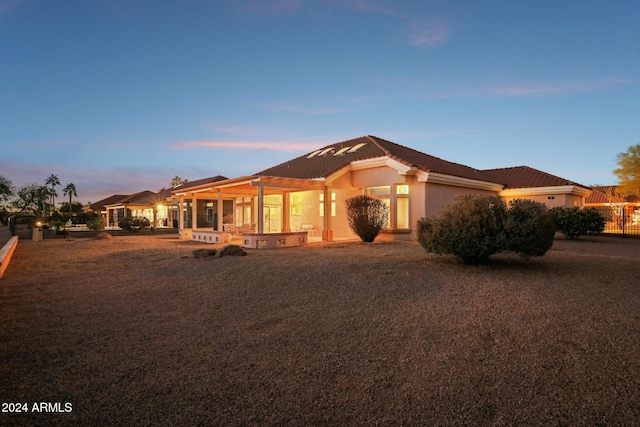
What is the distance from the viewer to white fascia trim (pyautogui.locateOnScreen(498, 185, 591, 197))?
2117 centimetres

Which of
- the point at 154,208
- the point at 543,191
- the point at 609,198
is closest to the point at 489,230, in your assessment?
the point at 543,191

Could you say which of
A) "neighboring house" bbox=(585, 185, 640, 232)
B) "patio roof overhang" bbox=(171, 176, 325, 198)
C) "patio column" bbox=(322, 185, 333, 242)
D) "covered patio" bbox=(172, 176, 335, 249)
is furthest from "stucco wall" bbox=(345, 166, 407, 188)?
"neighboring house" bbox=(585, 185, 640, 232)

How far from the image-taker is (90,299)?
7.12m

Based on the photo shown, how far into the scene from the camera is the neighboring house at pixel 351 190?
16375 millimetres

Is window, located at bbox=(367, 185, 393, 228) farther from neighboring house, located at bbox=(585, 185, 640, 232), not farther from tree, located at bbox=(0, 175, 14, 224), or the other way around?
tree, located at bbox=(0, 175, 14, 224)

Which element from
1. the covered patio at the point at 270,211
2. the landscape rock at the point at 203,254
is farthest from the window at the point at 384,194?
the landscape rock at the point at 203,254

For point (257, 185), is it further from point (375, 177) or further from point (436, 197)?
point (436, 197)

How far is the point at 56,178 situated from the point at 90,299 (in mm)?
81928

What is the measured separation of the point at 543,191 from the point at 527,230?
16.1 meters

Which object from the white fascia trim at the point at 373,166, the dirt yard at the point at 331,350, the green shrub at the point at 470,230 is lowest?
the dirt yard at the point at 331,350

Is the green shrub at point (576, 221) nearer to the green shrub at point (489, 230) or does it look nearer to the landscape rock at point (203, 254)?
the green shrub at point (489, 230)

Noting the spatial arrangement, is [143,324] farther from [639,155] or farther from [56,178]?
[56,178]

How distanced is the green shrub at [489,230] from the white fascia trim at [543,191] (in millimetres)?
14551

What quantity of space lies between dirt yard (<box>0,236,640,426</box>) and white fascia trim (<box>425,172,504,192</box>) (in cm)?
868
